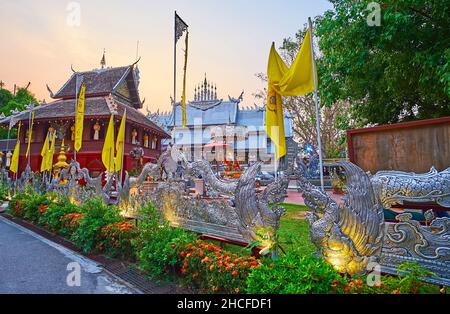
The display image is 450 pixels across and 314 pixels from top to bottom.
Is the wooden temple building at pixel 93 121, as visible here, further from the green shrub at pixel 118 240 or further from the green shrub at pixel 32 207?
the green shrub at pixel 118 240

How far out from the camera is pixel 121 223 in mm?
6555

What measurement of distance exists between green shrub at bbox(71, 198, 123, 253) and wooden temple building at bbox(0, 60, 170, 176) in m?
13.1

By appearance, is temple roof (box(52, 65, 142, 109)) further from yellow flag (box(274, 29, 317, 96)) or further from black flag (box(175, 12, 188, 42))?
yellow flag (box(274, 29, 317, 96))

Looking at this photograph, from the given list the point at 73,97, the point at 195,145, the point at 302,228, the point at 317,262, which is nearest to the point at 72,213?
the point at 302,228

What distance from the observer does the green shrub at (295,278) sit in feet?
9.75

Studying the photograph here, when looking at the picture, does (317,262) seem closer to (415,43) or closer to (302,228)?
(302,228)

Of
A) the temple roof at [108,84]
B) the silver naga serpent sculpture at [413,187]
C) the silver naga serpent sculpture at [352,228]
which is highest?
the temple roof at [108,84]

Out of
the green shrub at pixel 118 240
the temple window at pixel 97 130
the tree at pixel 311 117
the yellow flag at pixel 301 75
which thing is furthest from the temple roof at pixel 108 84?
the yellow flag at pixel 301 75

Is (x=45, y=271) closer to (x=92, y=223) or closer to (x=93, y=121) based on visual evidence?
(x=92, y=223)

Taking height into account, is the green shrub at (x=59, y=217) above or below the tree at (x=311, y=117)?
below

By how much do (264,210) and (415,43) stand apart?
6.66 metres

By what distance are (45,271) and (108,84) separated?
79.1 ft

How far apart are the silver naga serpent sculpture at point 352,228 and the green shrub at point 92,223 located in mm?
5158

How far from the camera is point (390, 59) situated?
7.86 m
